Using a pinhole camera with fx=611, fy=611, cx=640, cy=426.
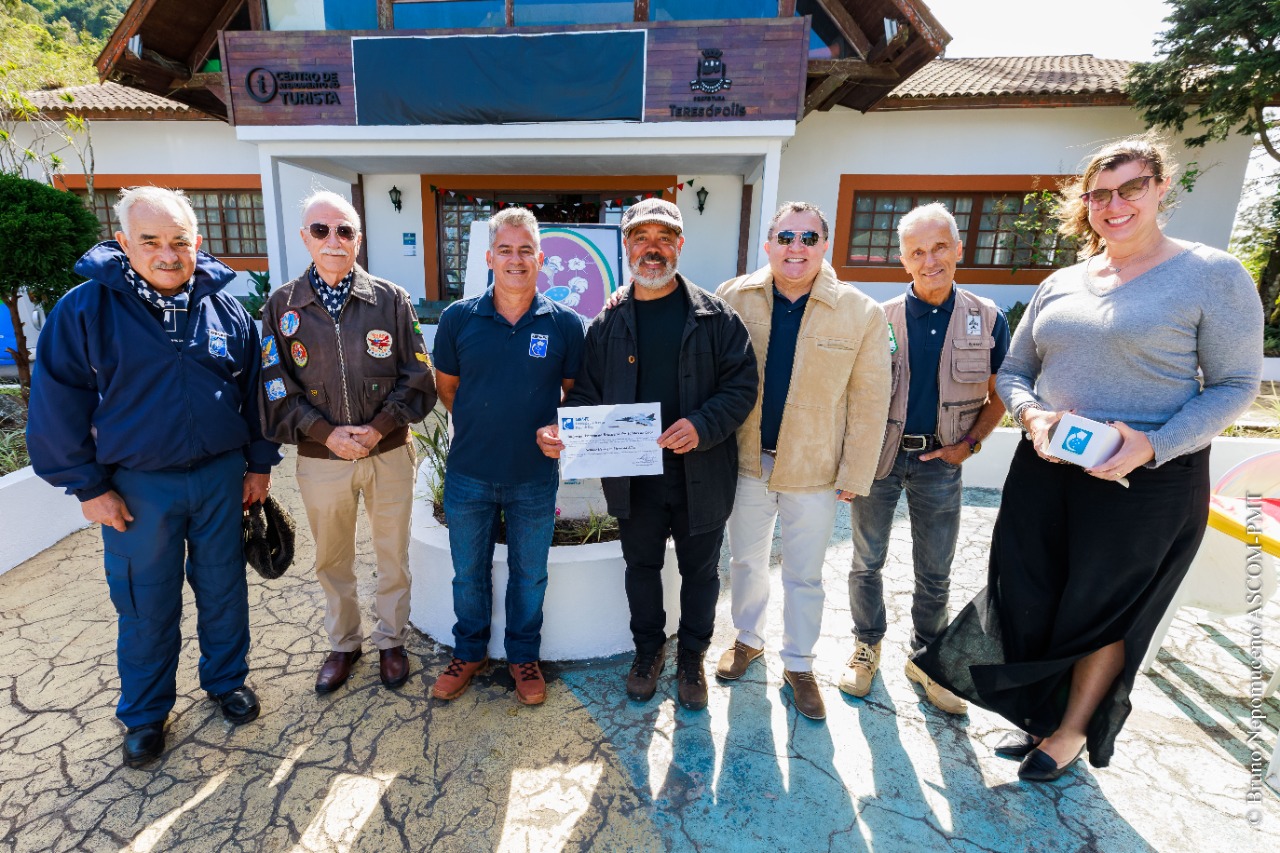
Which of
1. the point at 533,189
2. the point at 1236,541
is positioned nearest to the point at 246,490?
the point at 1236,541

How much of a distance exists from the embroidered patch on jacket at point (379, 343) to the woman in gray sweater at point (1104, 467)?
2.33m

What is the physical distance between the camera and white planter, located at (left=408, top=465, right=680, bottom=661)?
2.77 m

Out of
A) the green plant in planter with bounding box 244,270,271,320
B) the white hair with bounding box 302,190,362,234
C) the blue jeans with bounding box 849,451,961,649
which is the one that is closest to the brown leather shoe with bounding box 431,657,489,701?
the blue jeans with bounding box 849,451,961,649

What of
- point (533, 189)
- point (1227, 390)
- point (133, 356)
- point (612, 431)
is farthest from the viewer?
point (533, 189)

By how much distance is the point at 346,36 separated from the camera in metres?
7.34

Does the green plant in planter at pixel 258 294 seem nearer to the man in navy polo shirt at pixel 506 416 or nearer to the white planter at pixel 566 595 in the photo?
the white planter at pixel 566 595

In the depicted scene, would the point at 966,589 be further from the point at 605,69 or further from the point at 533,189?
the point at 533,189

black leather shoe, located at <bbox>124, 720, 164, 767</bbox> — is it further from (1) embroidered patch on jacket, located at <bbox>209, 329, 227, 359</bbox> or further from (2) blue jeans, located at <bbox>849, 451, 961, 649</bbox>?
(2) blue jeans, located at <bbox>849, 451, 961, 649</bbox>

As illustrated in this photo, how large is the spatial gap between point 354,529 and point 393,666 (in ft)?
2.09

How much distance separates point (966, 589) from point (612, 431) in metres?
2.66

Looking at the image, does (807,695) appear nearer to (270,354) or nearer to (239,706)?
(239,706)

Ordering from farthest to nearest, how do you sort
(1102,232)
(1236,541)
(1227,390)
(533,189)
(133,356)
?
(533,189) < (1236,541) < (133,356) < (1102,232) < (1227,390)

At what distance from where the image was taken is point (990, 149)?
29.3 ft

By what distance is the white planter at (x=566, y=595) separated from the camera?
2766mm
